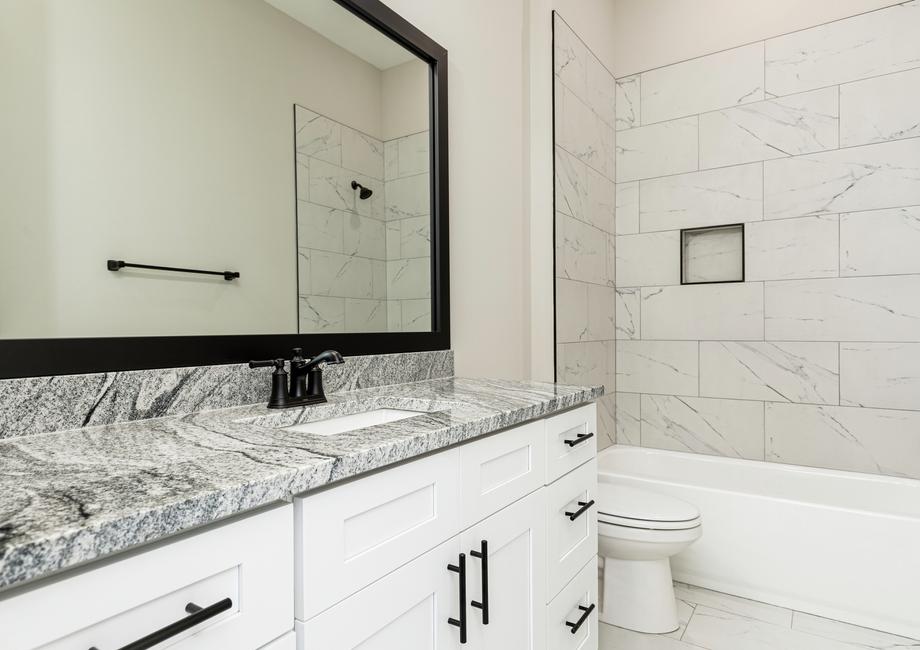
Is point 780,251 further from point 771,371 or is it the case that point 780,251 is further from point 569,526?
point 569,526

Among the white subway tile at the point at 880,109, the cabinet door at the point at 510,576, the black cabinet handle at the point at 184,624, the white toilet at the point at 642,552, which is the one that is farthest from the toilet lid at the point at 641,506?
the white subway tile at the point at 880,109

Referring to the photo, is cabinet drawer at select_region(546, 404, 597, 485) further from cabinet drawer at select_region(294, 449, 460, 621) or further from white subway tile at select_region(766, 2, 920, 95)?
white subway tile at select_region(766, 2, 920, 95)

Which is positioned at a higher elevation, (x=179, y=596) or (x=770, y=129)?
(x=770, y=129)

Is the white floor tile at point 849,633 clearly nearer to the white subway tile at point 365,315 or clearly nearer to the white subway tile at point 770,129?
the white subway tile at point 365,315

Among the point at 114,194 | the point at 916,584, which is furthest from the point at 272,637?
the point at 916,584

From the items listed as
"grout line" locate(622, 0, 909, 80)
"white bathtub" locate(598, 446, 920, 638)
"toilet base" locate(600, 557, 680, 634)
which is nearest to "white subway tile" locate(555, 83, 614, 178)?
"grout line" locate(622, 0, 909, 80)

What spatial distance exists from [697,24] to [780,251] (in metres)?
1.26

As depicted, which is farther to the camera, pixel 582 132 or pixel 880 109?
pixel 582 132

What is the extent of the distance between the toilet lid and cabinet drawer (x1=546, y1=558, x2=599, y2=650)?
0.42 metres

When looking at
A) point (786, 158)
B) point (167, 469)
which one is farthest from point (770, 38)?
point (167, 469)

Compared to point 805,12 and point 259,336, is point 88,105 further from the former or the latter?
point 805,12

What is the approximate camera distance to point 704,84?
285cm

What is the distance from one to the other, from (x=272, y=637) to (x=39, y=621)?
253 mm

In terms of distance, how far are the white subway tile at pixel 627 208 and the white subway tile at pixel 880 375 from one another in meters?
1.15
